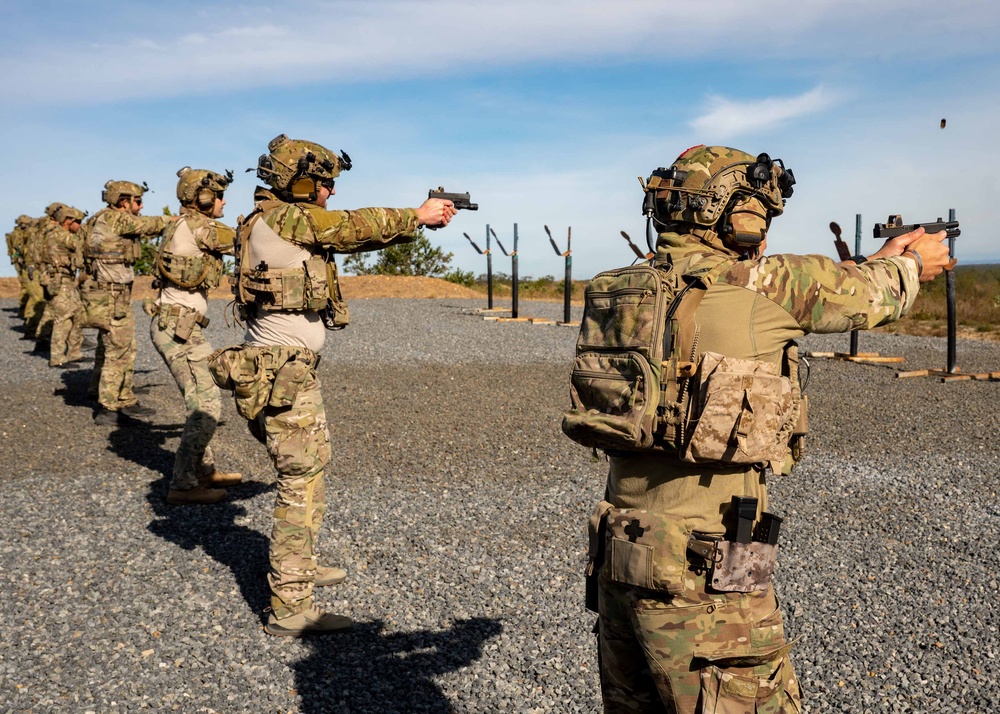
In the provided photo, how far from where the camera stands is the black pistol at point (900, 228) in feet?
10.1

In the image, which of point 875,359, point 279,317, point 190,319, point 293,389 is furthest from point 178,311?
point 875,359

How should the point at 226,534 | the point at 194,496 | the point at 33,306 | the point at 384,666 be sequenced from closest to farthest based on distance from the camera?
the point at 384,666
the point at 226,534
the point at 194,496
the point at 33,306

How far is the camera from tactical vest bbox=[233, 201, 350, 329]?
4.49 meters

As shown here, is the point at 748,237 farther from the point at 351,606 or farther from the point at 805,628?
the point at 351,606

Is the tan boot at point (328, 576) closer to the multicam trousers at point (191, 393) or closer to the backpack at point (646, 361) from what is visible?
the multicam trousers at point (191, 393)

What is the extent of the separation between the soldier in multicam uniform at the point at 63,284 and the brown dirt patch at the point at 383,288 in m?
11.3

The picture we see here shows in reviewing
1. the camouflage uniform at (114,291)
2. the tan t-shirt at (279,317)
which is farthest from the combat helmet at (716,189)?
the camouflage uniform at (114,291)

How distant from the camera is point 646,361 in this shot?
252 centimetres

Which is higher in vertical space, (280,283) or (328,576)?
(280,283)

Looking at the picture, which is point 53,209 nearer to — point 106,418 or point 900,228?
point 106,418

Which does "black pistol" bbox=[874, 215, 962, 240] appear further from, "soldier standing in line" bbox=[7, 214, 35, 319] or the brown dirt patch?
the brown dirt patch

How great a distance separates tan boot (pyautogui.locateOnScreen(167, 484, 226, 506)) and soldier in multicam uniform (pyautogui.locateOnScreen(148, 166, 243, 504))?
0.16 feet

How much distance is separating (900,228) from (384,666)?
3.02 meters

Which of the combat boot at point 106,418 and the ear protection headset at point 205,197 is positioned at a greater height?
the ear protection headset at point 205,197
